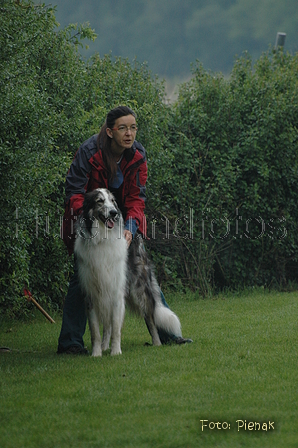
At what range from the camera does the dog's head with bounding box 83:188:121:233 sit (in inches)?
226

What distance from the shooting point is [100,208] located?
575 centimetres

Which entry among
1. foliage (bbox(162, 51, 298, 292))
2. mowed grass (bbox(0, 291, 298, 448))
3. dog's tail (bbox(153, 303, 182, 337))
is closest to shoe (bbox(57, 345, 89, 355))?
mowed grass (bbox(0, 291, 298, 448))

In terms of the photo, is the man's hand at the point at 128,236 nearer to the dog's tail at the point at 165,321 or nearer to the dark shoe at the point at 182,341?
the dog's tail at the point at 165,321

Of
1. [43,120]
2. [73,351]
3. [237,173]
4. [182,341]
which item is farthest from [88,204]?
[237,173]

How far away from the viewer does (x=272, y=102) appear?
11.4 meters

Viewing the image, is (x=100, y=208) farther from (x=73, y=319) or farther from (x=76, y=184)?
(x=73, y=319)

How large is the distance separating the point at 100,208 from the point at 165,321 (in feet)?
4.64

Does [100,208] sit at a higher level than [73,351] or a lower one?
higher

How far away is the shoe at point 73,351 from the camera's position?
6105 mm

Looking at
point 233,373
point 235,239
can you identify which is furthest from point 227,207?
point 233,373

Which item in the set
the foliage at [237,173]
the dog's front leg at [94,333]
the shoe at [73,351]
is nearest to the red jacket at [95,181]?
the dog's front leg at [94,333]

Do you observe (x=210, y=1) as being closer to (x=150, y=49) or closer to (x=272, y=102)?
(x=150, y=49)

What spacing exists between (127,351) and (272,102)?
6810 mm

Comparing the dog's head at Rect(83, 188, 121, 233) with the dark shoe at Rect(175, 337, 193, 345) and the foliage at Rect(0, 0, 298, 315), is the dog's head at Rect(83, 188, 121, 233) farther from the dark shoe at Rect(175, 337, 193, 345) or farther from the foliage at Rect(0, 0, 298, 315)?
the foliage at Rect(0, 0, 298, 315)
